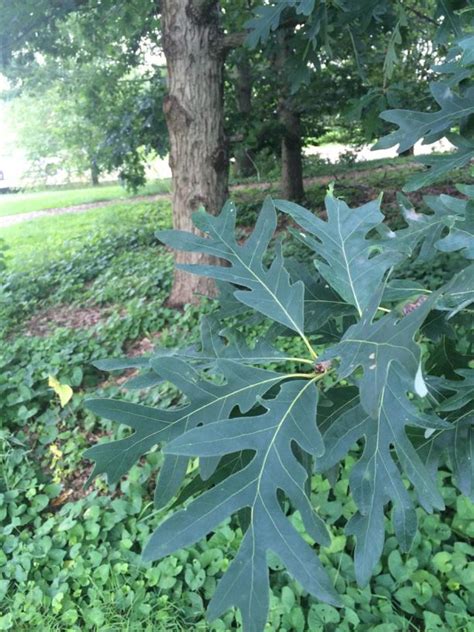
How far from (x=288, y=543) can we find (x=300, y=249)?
468cm

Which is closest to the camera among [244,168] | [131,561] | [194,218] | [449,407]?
[449,407]

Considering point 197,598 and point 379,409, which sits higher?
point 379,409

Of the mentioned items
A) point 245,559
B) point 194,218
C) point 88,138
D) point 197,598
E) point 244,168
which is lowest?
point 197,598

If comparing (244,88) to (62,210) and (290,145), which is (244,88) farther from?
(62,210)

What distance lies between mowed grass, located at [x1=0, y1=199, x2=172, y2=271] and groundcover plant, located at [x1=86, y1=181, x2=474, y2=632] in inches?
270

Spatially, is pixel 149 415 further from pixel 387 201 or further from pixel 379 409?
pixel 387 201

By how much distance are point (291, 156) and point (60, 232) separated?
5.35 meters

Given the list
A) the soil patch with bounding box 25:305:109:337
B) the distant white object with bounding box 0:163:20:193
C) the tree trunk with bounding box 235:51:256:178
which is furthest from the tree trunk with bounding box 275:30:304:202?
the distant white object with bounding box 0:163:20:193

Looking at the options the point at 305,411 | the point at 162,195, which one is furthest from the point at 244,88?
the point at 305,411

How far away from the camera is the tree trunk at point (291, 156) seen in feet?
23.8

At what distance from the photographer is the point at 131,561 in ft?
7.45

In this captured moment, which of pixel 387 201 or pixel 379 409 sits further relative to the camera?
pixel 387 201

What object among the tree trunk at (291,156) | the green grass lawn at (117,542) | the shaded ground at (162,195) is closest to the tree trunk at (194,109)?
the green grass lawn at (117,542)

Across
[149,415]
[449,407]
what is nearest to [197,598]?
[149,415]
